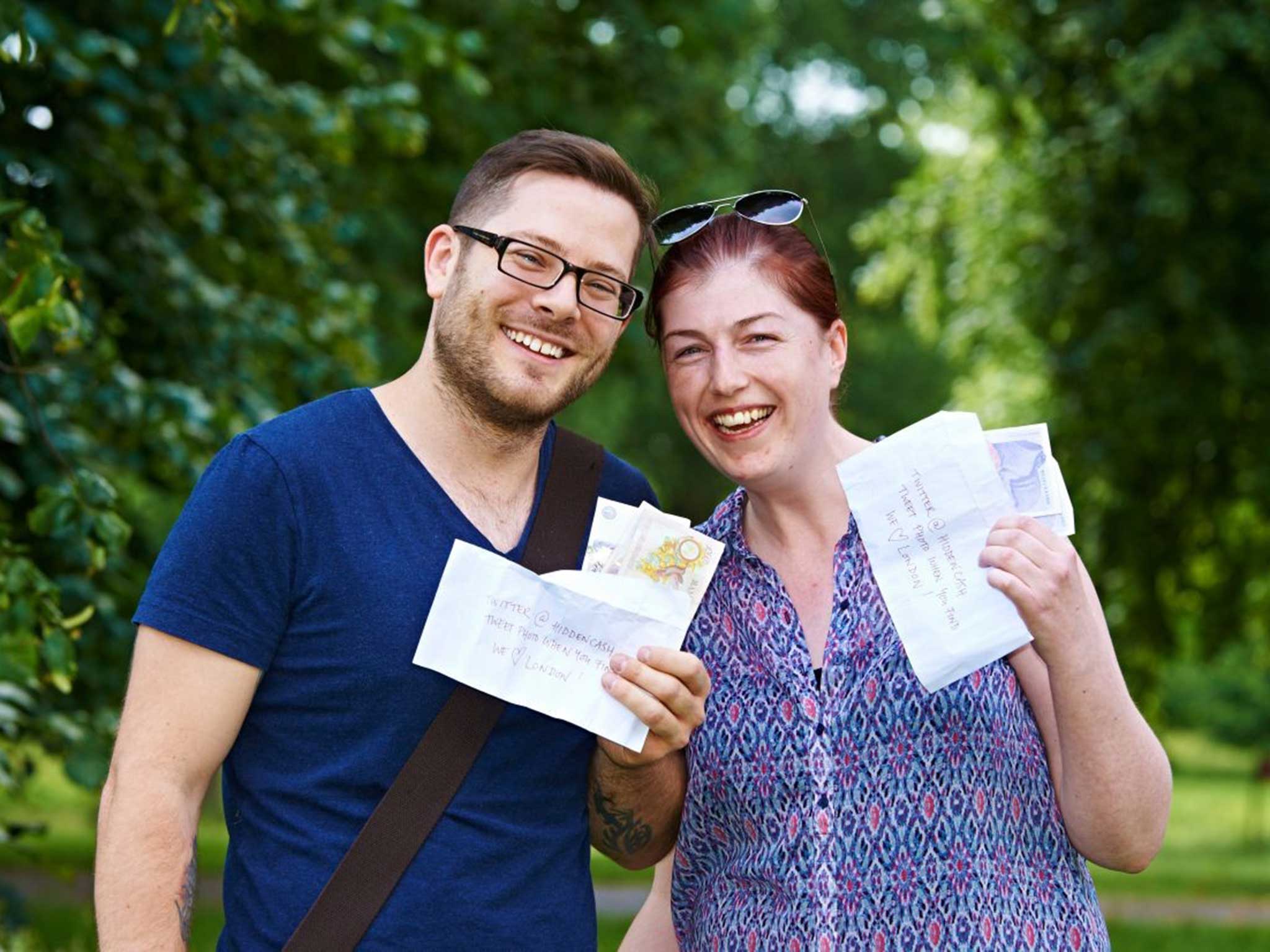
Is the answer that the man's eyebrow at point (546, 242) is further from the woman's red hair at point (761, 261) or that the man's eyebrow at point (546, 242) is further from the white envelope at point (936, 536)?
the white envelope at point (936, 536)

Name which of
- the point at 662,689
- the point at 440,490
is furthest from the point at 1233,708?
the point at 440,490

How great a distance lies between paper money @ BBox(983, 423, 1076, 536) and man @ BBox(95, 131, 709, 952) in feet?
2.02

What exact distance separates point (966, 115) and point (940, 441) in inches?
453

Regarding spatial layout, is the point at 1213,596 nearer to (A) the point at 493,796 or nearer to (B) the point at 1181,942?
(B) the point at 1181,942

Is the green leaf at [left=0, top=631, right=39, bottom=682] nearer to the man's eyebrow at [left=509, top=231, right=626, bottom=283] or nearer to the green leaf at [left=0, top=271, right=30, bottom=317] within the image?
the green leaf at [left=0, top=271, right=30, bottom=317]

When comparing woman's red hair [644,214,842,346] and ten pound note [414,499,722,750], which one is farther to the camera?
woman's red hair [644,214,842,346]

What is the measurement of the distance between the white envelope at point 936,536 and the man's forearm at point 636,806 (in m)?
0.52

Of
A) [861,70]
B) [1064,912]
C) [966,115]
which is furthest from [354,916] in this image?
[861,70]

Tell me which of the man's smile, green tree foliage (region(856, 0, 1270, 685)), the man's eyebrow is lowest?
the man's smile

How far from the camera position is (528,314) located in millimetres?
2607

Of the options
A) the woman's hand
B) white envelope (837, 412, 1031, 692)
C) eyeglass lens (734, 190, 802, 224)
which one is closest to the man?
eyeglass lens (734, 190, 802, 224)

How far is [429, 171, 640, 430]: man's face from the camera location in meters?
2.60

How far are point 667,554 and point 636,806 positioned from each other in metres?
0.48

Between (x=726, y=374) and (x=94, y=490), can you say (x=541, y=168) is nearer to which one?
(x=726, y=374)
